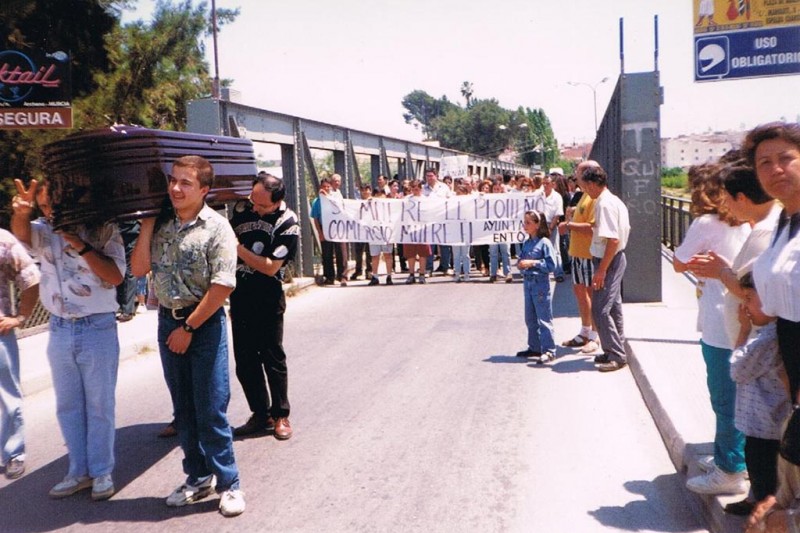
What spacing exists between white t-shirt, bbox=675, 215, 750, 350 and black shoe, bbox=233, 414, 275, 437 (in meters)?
3.26

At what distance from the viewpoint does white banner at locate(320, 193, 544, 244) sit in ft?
50.5

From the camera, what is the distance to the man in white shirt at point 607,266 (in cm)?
745

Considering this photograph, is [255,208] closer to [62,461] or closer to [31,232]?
[31,232]

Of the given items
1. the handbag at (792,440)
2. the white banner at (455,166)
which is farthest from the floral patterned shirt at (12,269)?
the white banner at (455,166)

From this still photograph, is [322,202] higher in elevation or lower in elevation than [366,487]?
higher

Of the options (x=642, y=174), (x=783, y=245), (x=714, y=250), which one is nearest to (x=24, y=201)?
(x=714, y=250)

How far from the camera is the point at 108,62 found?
1705 cm

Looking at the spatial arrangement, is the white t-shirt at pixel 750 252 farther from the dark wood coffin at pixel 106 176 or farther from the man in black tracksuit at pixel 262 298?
the dark wood coffin at pixel 106 176

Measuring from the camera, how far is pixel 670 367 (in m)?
7.13

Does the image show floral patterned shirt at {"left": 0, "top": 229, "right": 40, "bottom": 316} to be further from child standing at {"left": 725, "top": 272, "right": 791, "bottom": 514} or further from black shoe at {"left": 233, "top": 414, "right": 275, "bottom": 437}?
child standing at {"left": 725, "top": 272, "right": 791, "bottom": 514}

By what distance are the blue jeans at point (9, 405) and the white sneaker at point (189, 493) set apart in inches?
50.9

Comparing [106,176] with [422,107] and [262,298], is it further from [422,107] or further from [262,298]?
[422,107]

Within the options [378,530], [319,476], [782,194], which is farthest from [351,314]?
[782,194]

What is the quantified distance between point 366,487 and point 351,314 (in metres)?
6.81
